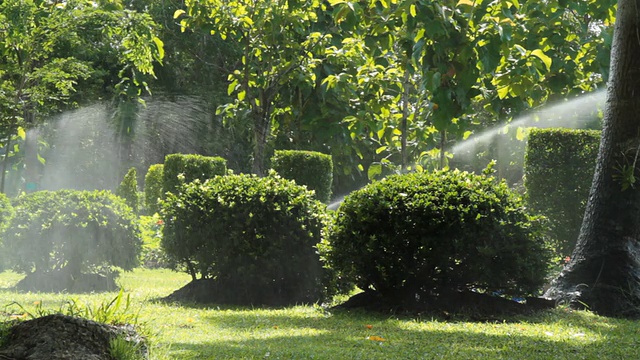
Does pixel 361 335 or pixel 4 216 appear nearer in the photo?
pixel 361 335

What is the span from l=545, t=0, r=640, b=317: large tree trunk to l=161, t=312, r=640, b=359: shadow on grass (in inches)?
33.5

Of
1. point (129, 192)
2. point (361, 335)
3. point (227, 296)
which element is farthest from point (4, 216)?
point (129, 192)

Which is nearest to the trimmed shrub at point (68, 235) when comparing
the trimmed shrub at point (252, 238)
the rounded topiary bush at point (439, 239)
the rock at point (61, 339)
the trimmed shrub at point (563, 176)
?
the trimmed shrub at point (252, 238)

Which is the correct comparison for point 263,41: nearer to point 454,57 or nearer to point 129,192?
point 454,57

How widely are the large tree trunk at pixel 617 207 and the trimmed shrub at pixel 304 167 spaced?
20.5 feet

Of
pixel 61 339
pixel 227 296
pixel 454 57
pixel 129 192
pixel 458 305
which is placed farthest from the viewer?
pixel 129 192

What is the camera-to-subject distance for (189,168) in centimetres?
1453

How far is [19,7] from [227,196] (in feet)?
11.9

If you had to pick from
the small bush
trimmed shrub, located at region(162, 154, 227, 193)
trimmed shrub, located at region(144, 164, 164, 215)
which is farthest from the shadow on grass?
trimmed shrub, located at region(144, 164, 164, 215)

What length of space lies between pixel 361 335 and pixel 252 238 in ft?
9.64

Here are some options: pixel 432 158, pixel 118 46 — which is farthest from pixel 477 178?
pixel 118 46

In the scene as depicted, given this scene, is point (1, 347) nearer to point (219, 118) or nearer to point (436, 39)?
point (436, 39)

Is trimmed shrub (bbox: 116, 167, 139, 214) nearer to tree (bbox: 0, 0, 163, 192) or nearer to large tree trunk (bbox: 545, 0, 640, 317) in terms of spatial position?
tree (bbox: 0, 0, 163, 192)

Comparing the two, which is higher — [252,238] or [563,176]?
[563,176]
